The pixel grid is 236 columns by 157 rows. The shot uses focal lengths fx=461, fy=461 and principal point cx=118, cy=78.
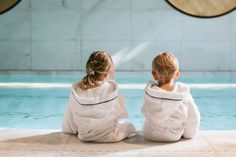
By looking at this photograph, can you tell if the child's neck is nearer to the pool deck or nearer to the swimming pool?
the pool deck

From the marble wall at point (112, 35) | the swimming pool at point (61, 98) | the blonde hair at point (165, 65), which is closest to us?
the blonde hair at point (165, 65)

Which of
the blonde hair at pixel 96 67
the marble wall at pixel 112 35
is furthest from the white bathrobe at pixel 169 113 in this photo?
the marble wall at pixel 112 35

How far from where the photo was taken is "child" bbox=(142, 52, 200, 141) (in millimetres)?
2816

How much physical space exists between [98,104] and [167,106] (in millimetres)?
425

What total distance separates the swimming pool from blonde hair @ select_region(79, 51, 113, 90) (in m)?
2.04

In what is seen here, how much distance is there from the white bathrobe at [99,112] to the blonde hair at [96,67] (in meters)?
0.05

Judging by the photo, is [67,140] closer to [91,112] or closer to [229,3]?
[91,112]

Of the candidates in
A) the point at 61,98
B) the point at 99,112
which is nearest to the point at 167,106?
the point at 99,112

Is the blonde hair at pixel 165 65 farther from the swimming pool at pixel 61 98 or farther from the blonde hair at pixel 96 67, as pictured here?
the swimming pool at pixel 61 98

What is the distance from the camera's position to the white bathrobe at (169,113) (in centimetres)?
283

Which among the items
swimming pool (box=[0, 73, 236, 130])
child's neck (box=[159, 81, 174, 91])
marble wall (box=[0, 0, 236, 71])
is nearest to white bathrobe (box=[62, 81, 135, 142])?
child's neck (box=[159, 81, 174, 91])

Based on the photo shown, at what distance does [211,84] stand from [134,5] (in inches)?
77.5

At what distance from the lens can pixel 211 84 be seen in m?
7.17

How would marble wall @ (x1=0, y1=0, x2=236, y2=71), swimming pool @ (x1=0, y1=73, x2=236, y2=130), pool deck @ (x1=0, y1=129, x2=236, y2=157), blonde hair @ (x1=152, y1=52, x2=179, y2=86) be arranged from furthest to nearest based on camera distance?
marble wall @ (x1=0, y1=0, x2=236, y2=71) → swimming pool @ (x1=0, y1=73, x2=236, y2=130) → blonde hair @ (x1=152, y1=52, x2=179, y2=86) → pool deck @ (x1=0, y1=129, x2=236, y2=157)
